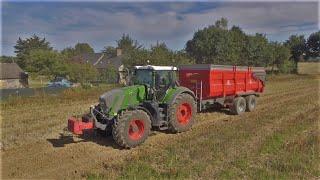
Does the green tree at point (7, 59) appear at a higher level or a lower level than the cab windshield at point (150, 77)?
higher

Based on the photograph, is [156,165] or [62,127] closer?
[156,165]

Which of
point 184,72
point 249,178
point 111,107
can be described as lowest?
point 249,178

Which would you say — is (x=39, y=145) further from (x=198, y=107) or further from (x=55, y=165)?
(x=198, y=107)

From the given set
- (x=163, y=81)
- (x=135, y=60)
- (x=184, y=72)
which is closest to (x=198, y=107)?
(x=184, y=72)

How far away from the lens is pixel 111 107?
9.38 meters

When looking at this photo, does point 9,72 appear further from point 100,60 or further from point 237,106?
point 237,106

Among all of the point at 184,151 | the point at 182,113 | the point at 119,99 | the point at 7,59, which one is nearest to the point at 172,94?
the point at 182,113

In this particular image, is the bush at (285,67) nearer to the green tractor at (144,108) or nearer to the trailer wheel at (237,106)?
the trailer wheel at (237,106)

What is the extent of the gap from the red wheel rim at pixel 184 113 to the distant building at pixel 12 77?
1760 inches

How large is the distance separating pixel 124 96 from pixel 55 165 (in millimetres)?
2600

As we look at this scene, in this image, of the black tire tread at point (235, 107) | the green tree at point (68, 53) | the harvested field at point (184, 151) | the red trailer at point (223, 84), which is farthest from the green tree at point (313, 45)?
the harvested field at point (184, 151)

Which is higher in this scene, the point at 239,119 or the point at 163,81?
the point at 163,81

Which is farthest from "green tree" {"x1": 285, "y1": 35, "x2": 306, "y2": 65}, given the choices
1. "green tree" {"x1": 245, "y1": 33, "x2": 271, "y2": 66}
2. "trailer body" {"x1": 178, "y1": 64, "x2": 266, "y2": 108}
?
"trailer body" {"x1": 178, "y1": 64, "x2": 266, "y2": 108}

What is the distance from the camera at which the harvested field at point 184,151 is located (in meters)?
7.11
